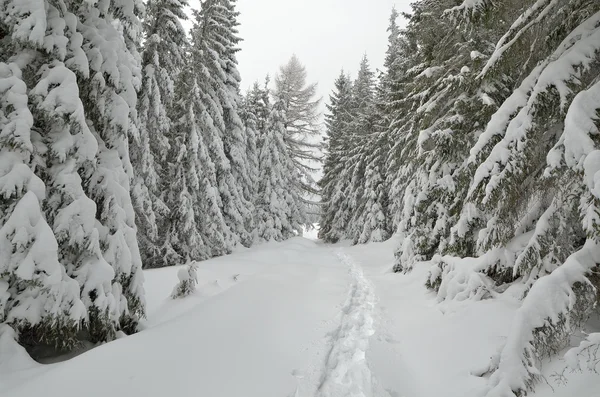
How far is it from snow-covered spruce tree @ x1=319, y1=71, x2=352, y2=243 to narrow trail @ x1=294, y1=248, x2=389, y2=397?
2158cm

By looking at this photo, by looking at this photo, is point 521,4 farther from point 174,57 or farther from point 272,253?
point 272,253

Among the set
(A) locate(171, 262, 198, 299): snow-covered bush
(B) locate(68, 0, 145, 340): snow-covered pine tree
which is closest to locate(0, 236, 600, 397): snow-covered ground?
(A) locate(171, 262, 198, 299): snow-covered bush

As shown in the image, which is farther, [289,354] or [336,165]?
[336,165]

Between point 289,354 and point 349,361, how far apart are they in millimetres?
874

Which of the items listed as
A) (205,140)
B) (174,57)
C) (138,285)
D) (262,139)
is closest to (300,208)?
(262,139)

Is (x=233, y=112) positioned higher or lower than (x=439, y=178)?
higher

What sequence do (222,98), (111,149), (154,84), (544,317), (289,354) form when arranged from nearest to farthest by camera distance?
(544,317)
(289,354)
(111,149)
(154,84)
(222,98)

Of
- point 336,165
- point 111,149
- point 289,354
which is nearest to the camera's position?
point 289,354

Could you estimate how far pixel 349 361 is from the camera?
4547 millimetres

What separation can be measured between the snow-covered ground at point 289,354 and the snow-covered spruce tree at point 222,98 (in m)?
11.4

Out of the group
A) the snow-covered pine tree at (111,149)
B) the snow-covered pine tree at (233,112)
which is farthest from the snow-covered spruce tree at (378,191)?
the snow-covered pine tree at (111,149)

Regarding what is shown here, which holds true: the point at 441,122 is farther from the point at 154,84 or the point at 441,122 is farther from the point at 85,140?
the point at 154,84

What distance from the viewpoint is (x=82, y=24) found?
5.13 meters

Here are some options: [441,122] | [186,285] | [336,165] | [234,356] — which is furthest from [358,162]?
[234,356]
